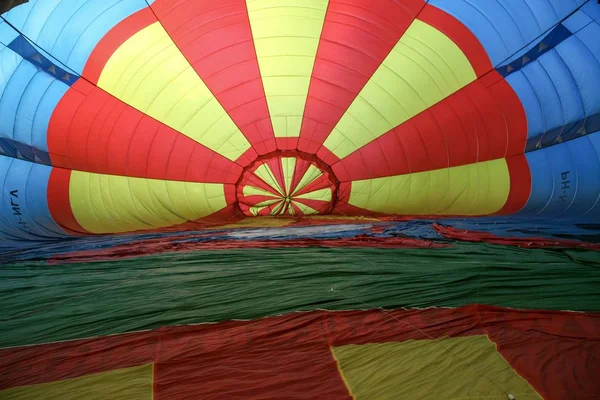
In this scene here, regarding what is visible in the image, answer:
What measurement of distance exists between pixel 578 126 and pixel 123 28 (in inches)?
129

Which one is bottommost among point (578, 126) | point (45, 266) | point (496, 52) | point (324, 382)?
point (324, 382)

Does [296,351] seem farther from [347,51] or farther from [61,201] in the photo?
[61,201]

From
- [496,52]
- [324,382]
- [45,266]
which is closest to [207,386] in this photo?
[324,382]

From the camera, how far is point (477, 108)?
4.28 meters

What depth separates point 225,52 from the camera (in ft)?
13.6

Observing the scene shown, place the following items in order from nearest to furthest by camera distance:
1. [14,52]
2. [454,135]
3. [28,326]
Result: 1. [28,326]
2. [14,52]
3. [454,135]

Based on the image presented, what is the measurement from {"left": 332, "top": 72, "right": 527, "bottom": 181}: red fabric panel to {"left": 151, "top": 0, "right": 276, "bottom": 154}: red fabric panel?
2.99 feet

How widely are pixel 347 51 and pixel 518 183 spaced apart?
182 centimetres

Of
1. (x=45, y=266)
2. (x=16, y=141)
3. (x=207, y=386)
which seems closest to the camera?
(x=207, y=386)

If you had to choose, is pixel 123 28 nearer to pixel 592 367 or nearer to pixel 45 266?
pixel 45 266

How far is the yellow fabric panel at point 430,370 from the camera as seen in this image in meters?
1.42

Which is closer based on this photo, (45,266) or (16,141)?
(45,266)

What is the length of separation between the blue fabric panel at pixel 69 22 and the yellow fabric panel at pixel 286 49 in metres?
0.86

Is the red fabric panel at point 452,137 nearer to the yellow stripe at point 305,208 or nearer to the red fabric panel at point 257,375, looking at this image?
the yellow stripe at point 305,208
